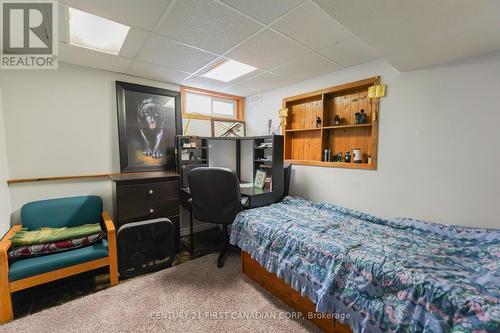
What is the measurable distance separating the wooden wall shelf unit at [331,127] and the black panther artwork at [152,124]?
185 centimetres

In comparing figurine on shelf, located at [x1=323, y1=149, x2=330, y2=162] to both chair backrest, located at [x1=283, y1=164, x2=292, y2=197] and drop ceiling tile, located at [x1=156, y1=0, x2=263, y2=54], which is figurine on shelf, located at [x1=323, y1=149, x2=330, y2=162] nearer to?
chair backrest, located at [x1=283, y1=164, x2=292, y2=197]

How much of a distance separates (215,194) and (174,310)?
1.07 m

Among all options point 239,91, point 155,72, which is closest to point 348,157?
point 239,91

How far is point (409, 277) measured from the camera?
3.72 ft

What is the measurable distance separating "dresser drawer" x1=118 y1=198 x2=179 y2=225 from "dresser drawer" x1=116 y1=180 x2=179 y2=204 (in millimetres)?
48

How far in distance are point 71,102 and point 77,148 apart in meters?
0.53

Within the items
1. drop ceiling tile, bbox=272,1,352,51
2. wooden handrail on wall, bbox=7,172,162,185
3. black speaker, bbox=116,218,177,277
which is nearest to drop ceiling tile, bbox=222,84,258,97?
drop ceiling tile, bbox=272,1,352,51

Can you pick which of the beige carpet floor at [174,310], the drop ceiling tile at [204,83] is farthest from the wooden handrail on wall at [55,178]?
the drop ceiling tile at [204,83]

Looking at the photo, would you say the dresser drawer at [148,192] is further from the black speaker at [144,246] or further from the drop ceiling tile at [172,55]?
the drop ceiling tile at [172,55]

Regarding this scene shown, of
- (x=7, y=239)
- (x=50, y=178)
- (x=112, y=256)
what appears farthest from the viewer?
(x=50, y=178)

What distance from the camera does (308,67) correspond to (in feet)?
8.18

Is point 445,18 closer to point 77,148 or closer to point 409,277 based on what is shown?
point 409,277

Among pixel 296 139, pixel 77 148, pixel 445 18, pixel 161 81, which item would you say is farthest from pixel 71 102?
pixel 445 18

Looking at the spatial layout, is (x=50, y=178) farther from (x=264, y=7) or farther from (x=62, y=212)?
(x=264, y=7)
